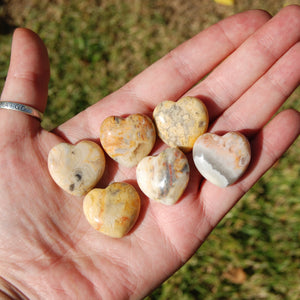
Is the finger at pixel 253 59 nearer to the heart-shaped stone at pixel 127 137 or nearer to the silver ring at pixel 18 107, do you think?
the heart-shaped stone at pixel 127 137

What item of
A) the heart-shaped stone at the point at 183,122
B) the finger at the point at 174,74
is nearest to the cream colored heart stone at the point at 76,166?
the finger at the point at 174,74

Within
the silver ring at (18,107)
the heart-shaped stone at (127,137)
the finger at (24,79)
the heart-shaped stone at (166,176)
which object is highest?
the finger at (24,79)

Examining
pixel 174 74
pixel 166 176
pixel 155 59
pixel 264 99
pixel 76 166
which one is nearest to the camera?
pixel 166 176

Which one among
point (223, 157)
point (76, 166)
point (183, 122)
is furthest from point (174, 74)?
point (76, 166)

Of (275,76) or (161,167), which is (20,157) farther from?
(275,76)

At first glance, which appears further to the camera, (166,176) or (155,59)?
(155,59)

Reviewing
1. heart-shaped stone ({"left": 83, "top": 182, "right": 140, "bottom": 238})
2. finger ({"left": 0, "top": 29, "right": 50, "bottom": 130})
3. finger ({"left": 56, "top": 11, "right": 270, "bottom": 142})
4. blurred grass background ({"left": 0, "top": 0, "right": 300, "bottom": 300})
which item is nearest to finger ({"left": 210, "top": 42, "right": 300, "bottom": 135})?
finger ({"left": 56, "top": 11, "right": 270, "bottom": 142})

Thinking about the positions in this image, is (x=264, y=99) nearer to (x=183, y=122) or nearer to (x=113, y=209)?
(x=183, y=122)
